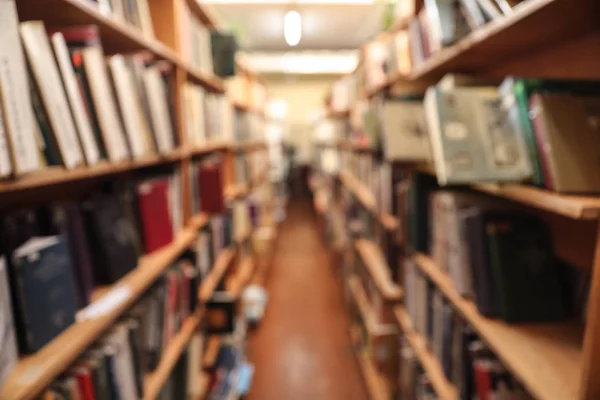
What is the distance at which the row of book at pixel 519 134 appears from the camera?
77 cm

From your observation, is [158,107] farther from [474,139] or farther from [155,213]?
[474,139]

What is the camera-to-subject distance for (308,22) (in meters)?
4.94

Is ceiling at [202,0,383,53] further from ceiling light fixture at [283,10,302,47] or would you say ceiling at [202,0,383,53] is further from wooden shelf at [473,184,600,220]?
wooden shelf at [473,184,600,220]

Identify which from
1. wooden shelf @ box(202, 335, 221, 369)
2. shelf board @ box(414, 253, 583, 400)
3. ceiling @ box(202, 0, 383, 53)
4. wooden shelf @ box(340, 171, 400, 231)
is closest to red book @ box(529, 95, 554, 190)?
shelf board @ box(414, 253, 583, 400)

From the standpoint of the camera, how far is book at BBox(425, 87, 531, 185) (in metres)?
0.87

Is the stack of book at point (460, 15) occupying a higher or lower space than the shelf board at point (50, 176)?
higher

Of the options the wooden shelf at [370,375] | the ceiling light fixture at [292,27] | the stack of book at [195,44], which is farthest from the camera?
the ceiling light fixture at [292,27]

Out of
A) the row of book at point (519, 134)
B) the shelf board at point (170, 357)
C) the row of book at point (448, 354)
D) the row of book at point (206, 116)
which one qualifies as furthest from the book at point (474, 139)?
the row of book at point (206, 116)

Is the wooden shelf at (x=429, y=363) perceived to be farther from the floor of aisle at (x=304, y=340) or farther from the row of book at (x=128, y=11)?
the row of book at (x=128, y=11)

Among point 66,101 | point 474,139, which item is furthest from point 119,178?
→ point 474,139

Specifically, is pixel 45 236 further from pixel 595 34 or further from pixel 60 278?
pixel 595 34

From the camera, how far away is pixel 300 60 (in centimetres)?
638

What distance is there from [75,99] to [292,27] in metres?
4.41

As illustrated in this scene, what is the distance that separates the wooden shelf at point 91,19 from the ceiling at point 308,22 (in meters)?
2.48
